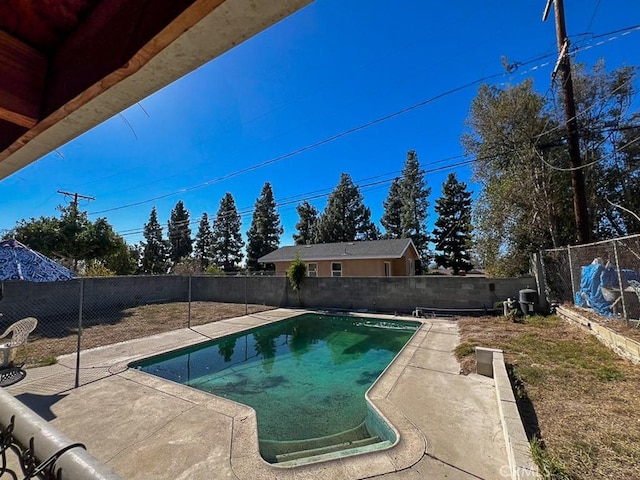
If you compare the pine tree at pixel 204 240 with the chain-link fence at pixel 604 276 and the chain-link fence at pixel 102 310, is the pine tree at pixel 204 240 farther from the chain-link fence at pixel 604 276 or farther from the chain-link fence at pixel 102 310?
the chain-link fence at pixel 604 276

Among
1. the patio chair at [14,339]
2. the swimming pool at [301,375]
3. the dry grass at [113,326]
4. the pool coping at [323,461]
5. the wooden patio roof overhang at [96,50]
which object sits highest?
the wooden patio roof overhang at [96,50]

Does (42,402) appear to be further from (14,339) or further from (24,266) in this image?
(24,266)

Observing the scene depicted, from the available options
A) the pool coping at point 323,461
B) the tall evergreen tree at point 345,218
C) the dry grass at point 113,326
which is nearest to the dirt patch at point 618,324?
the pool coping at point 323,461

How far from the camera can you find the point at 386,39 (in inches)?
317

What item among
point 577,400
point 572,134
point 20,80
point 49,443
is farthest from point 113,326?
point 572,134

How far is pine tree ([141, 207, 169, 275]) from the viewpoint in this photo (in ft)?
110

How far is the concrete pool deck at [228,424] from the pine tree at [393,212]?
2575 centimetres

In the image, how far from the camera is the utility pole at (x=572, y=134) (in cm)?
847

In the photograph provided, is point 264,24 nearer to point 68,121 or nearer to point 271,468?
point 68,121

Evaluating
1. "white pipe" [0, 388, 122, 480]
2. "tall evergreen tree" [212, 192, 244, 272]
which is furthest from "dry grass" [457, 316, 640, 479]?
"tall evergreen tree" [212, 192, 244, 272]

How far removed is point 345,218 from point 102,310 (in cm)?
2318

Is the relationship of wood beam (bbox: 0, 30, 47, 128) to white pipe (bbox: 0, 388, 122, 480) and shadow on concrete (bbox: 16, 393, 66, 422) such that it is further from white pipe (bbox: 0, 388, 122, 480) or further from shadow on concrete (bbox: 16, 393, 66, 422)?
shadow on concrete (bbox: 16, 393, 66, 422)

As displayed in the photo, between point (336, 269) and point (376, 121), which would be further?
point (336, 269)

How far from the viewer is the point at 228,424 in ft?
11.6
